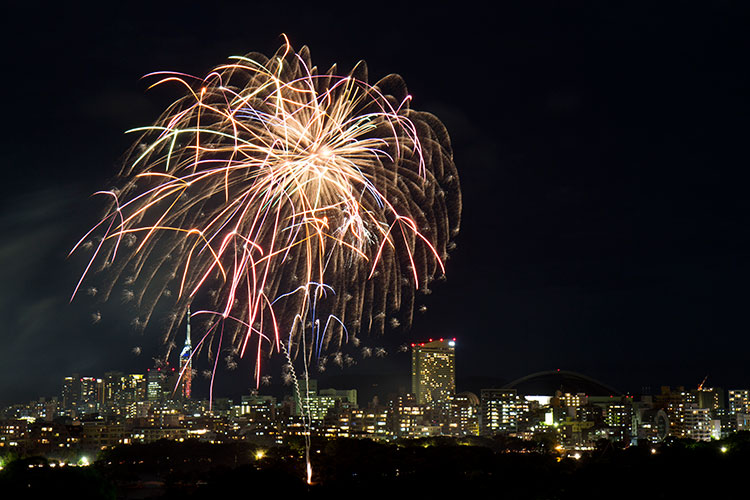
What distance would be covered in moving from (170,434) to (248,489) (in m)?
45.8

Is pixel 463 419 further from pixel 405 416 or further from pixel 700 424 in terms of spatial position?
pixel 700 424

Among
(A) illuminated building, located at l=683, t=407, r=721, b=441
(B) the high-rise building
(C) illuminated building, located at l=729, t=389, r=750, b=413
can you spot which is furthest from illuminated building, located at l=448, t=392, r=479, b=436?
(C) illuminated building, located at l=729, t=389, r=750, b=413

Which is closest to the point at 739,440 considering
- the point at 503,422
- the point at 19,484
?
the point at 19,484

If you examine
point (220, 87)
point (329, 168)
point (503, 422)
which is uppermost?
point (220, 87)

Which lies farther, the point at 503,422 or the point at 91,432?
the point at 503,422

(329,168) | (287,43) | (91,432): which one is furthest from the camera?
(91,432)

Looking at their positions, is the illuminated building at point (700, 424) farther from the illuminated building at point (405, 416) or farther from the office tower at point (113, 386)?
the office tower at point (113, 386)

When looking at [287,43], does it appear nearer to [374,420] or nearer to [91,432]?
[91,432]

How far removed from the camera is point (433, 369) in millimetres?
108125

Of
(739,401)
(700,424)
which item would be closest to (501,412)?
(700,424)

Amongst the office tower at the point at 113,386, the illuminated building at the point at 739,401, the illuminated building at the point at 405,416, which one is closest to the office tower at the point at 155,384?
the office tower at the point at 113,386

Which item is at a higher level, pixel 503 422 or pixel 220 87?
pixel 220 87

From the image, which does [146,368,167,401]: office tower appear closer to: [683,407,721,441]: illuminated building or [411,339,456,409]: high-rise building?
[411,339,456,409]: high-rise building

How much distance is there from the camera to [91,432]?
194 feet
